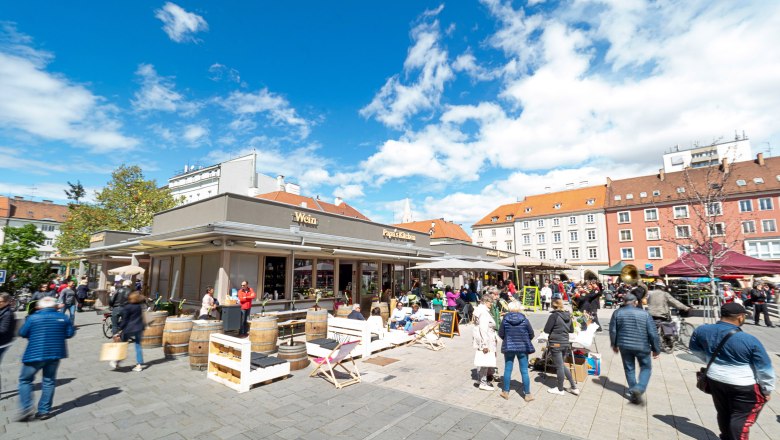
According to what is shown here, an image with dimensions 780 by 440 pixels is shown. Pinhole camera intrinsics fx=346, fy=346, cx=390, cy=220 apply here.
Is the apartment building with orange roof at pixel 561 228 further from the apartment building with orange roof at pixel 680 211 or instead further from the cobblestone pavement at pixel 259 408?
the cobblestone pavement at pixel 259 408

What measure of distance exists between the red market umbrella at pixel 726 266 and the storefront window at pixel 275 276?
46.3 ft

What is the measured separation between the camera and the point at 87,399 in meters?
5.50

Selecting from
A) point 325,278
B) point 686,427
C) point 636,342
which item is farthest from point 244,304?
point 686,427

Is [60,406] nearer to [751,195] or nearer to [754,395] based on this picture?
[754,395]

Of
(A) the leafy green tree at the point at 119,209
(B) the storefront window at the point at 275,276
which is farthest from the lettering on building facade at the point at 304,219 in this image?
(A) the leafy green tree at the point at 119,209

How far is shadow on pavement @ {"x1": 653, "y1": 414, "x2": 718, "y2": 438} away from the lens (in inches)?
172

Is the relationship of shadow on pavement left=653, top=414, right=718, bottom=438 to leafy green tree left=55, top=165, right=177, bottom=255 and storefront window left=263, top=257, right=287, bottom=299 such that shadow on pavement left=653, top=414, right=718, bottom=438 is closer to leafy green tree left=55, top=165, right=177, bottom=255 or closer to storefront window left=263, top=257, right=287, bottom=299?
storefront window left=263, top=257, right=287, bottom=299

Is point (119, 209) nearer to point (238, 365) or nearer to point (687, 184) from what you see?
point (238, 365)

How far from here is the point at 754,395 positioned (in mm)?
3508

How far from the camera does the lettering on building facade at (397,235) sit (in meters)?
19.2

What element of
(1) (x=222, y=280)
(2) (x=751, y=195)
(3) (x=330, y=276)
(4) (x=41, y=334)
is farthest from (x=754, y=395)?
(2) (x=751, y=195)

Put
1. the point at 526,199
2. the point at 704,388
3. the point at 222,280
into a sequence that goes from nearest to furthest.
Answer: the point at 704,388, the point at 222,280, the point at 526,199

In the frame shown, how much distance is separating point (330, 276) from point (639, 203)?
142 feet

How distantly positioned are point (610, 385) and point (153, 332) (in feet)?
34.7
